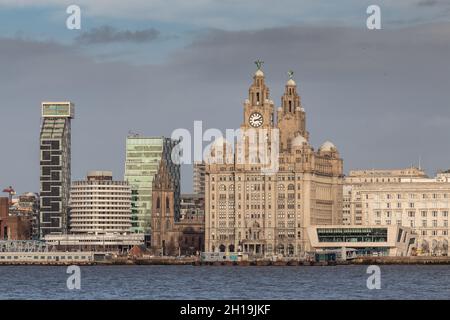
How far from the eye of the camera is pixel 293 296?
95.8 m

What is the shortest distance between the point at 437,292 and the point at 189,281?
3450 cm
